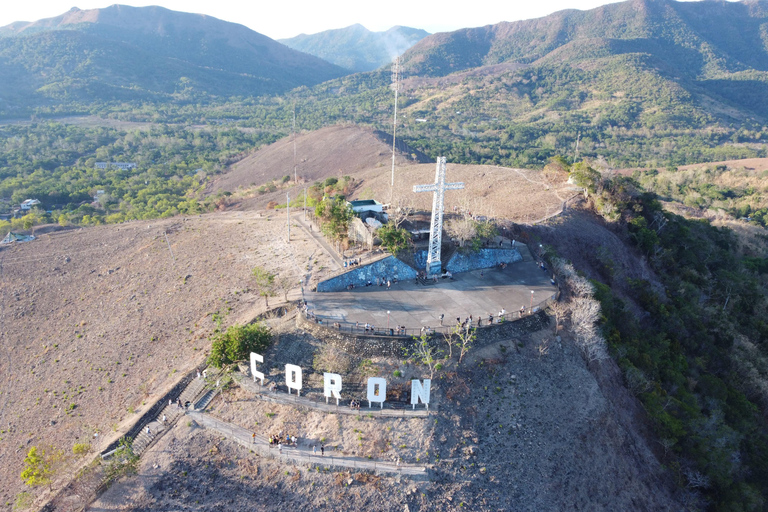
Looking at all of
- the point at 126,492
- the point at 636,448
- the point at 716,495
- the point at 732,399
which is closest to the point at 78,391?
the point at 126,492

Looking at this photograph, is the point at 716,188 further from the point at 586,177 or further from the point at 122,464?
the point at 122,464

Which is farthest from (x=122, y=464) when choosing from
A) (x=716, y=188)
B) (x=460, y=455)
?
(x=716, y=188)

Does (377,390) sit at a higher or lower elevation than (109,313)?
higher

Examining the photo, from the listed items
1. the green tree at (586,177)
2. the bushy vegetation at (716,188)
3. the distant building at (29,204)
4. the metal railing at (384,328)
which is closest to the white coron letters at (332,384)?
the metal railing at (384,328)

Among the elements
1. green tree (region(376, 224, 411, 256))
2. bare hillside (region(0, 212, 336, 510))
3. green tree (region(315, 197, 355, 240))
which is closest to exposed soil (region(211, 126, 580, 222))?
green tree (region(315, 197, 355, 240))

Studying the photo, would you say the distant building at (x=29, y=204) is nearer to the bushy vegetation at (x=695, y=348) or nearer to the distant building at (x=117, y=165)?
the distant building at (x=117, y=165)

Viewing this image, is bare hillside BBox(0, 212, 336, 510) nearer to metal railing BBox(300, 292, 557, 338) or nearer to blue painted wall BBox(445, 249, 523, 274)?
metal railing BBox(300, 292, 557, 338)

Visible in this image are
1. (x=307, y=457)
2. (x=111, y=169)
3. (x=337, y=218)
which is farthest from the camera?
(x=111, y=169)
